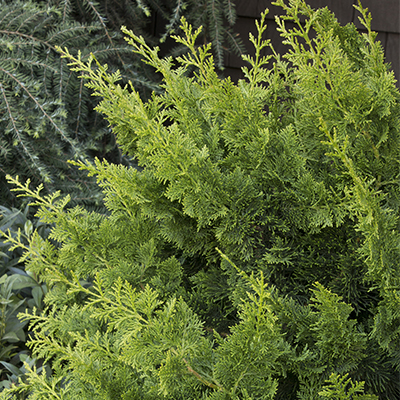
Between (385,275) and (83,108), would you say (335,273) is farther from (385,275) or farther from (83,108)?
(83,108)

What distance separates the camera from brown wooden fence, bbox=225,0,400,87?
270 centimetres

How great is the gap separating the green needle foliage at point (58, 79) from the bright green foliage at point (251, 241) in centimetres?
103

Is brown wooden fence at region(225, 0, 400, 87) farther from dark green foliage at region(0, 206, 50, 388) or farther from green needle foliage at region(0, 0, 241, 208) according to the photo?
dark green foliage at region(0, 206, 50, 388)

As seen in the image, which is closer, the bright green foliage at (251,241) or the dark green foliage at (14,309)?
the bright green foliage at (251,241)

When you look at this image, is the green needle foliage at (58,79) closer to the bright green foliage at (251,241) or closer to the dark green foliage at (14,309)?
the dark green foliage at (14,309)

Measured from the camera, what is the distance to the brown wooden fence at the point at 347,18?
2697mm

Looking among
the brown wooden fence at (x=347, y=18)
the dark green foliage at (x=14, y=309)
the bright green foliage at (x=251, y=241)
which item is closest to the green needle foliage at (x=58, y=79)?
the brown wooden fence at (x=347, y=18)

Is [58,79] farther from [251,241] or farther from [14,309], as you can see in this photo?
[251,241]

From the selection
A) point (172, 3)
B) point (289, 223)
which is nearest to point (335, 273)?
point (289, 223)

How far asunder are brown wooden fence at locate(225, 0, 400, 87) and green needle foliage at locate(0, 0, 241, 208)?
0.91 ft

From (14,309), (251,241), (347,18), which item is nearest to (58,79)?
(14,309)

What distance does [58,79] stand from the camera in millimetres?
2252

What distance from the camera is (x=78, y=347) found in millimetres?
1065

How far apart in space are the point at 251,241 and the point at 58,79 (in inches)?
69.8
